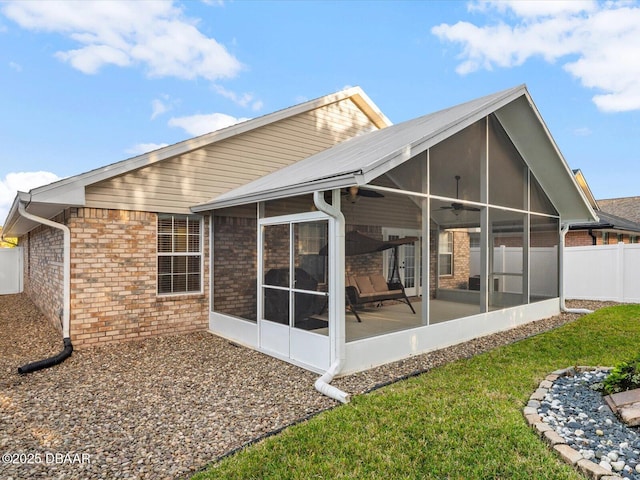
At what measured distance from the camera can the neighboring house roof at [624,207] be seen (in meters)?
26.6

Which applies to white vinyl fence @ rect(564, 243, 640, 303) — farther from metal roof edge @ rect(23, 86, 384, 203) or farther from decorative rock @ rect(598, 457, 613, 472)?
decorative rock @ rect(598, 457, 613, 472)

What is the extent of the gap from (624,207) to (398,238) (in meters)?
27.2

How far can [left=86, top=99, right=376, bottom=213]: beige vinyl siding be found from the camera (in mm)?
6887

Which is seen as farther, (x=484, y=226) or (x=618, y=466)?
(x=484, y=226)

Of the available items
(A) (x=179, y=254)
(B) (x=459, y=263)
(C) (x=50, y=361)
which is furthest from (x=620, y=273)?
(C) (x=50, y=361)

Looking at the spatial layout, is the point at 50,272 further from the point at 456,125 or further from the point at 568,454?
the point at 568,454

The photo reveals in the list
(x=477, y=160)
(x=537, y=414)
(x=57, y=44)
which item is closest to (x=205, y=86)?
(x=57, y=44)

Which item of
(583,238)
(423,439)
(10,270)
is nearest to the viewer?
(423,439)

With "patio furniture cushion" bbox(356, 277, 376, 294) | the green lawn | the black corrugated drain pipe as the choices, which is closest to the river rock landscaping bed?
the green lawn

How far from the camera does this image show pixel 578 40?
13.0 meters

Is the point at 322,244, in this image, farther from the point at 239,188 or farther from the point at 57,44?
the point at 57,44

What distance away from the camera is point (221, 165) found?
8.01 m

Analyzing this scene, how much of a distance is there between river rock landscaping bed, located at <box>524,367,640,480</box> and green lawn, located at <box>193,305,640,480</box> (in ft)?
0.44

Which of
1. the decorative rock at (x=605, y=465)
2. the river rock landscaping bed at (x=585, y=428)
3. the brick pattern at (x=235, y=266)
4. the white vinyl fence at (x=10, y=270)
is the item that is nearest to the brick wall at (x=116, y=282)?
the brick pattern at (x=235, y=266)
